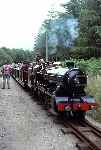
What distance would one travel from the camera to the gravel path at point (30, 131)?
10.9m

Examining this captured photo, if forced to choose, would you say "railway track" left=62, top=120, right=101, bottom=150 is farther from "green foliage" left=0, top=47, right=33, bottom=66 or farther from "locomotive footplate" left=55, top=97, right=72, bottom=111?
"green foliage" left=0, top=47, right=33, bottom=66

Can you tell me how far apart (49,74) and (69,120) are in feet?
7.02

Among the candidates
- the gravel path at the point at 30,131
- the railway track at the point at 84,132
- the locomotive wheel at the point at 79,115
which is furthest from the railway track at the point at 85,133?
the locomotive wheel at the point at 79,115

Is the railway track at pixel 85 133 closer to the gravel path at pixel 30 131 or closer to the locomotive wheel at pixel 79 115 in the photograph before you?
the gravel path at pixel 30 131

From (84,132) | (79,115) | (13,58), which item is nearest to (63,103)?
(79,115)

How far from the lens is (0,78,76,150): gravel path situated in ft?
35.7

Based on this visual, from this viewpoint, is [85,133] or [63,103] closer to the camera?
[85,133]

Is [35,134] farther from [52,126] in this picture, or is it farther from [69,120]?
[69,120]

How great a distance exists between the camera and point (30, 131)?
12.7 m

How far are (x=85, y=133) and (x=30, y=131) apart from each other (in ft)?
4.93

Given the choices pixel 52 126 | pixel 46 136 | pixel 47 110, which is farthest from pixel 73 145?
pixel 47 110

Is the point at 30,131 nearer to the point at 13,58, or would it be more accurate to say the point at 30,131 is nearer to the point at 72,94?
the point at 72,94

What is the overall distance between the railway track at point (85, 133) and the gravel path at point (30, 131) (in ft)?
0.69

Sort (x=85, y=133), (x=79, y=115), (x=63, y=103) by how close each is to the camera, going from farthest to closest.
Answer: (x=79, y=115)
(x=63, y=103)
(x=85, y=133)
